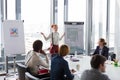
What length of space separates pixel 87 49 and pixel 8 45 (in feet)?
10.1

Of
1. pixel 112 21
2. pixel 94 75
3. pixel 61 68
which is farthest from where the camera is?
pixel 112 21

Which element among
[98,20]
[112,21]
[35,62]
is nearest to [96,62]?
[35,62]

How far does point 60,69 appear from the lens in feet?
11.3

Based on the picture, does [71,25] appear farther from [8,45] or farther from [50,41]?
[8,45]

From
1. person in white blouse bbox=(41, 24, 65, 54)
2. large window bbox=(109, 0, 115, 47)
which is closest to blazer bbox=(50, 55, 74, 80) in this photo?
person in white blouse bbox=(41, 24, 65, 54)

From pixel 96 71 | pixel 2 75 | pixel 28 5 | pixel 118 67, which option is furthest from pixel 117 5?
pixel 96 71

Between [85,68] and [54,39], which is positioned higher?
[54,39]

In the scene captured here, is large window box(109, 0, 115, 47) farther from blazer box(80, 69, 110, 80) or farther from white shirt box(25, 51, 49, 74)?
blazer box(80, 69, 110, 80)

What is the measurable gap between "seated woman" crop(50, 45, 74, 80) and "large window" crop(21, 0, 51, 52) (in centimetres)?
274

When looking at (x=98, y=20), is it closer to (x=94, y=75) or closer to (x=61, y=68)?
(x=61, y=68)

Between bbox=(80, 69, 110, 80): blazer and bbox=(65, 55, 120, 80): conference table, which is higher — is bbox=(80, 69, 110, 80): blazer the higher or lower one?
the higher one

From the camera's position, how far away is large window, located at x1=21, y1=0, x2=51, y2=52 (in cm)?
618

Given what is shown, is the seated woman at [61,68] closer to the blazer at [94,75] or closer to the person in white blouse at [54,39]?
the blazer at [94,75]

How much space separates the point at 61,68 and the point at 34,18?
10.4 feet
